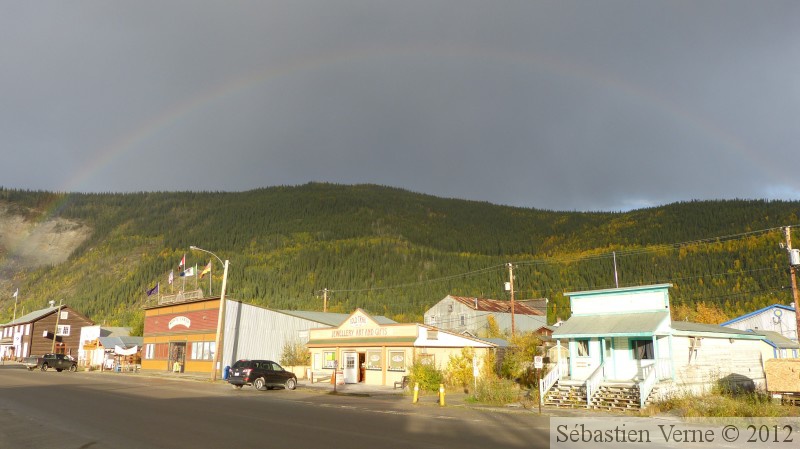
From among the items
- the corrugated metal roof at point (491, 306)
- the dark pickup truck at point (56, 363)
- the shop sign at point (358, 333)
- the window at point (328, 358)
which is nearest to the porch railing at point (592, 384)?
the shop sign at point (358, 333)

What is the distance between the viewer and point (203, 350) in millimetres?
56750

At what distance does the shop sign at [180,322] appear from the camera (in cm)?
6028

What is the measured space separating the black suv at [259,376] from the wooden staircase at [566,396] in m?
17.6

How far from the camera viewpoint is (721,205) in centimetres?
15438

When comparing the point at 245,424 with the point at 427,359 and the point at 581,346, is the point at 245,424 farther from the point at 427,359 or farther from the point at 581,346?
the point at 427,359

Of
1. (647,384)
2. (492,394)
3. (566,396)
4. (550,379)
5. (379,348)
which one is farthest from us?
(379,348)

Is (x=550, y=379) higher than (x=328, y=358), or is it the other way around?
(x=328, y=358)

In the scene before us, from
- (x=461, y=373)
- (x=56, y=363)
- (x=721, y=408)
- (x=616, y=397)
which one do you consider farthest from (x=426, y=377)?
(x=56, y=363)

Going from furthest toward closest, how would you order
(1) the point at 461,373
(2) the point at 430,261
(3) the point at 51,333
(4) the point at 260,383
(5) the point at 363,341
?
(2) the point at 430,261
(3) the point at 51,333
(5) the point at 363,341
(4) the point at 260,383
(1) the point at 461,373

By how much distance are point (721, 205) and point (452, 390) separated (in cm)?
14470

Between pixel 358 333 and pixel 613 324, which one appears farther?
pixel 358 333

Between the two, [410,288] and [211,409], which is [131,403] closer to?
[211,409]

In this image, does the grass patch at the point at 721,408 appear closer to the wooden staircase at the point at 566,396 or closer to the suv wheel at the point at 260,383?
the wooden staircase at the point at 566,396

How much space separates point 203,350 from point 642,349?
42075 mm
